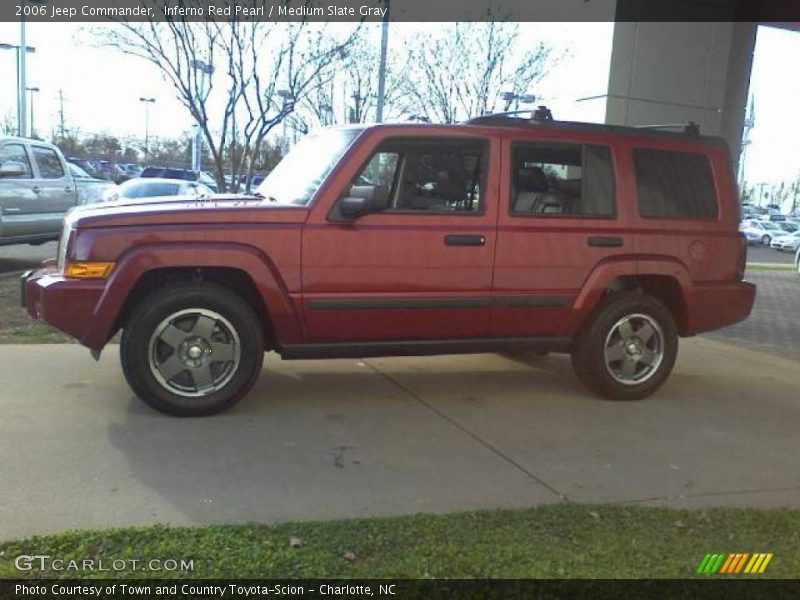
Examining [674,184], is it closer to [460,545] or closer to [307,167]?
[307,167]

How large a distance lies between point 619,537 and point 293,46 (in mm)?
9913

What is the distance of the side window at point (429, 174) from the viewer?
5.11m

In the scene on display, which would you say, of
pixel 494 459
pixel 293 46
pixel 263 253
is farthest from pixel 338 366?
pixel 293 46

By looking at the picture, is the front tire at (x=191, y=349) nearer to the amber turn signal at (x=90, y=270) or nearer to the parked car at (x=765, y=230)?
the amber turn signal at (x=90, y=270)

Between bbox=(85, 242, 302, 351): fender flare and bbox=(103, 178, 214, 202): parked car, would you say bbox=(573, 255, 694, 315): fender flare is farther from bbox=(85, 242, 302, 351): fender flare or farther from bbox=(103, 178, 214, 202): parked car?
bbox=(103, 178, 214, 202): parked car

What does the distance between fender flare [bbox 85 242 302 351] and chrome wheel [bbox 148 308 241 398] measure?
29 cm

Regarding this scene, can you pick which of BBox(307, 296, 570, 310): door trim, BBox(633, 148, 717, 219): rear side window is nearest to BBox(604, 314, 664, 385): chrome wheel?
BBox(307, 296, 570, 310): door trim

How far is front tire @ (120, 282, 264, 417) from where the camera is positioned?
187 inches

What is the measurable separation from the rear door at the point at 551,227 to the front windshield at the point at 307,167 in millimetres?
1173

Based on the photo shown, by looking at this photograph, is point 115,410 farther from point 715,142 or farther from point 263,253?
point 715,142

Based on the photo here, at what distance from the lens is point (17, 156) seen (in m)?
10.7

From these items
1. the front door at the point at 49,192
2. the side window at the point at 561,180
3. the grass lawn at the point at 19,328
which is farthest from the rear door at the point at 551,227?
the front door at the point at 49,192

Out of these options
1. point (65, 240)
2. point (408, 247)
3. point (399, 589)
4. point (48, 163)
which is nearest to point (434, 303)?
point (408, 247)

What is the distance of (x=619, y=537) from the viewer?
3.45m
